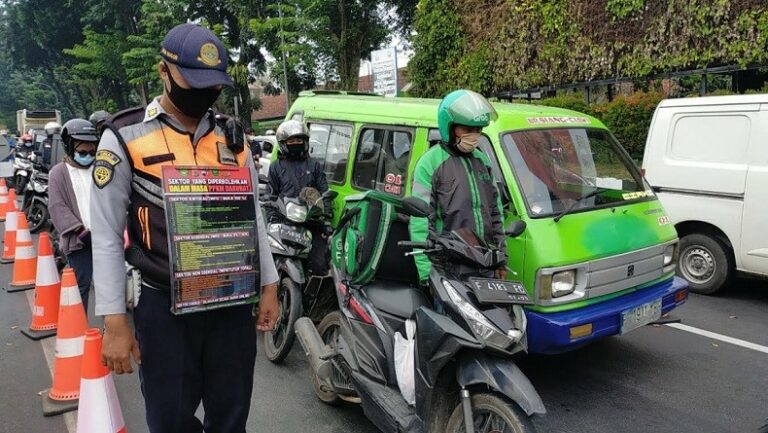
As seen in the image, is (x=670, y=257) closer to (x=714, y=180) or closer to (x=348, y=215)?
(x=714, y=180)

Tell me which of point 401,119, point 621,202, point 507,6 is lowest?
point 621,202

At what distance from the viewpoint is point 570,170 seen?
4410 mm

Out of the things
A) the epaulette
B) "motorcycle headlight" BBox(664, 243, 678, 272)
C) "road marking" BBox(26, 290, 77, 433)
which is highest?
the epaulette

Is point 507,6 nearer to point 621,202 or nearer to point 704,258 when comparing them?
point 704,258

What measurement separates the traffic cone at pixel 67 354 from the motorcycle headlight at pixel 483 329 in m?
2.68

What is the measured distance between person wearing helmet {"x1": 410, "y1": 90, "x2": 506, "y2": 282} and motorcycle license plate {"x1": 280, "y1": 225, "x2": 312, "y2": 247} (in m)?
1.63

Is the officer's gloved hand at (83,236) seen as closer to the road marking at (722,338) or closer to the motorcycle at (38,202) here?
the road marking at (722,338)

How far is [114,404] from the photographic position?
290cm

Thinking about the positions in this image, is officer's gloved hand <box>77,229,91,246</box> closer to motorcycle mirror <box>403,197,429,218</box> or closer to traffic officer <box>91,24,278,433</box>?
traffic officer <box>91,24,278,433</box>

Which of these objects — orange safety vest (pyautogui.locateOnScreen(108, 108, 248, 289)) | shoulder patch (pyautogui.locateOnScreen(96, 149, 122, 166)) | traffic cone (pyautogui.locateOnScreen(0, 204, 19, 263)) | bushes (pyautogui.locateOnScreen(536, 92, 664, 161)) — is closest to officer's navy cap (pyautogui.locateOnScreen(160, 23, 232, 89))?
orange safety vest (pyautogui.locateOnScreen(108, 108, 248, 289))

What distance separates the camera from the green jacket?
3.27 metres

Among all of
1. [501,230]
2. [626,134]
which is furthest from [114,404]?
[626,134]

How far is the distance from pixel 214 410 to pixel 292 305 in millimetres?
2055

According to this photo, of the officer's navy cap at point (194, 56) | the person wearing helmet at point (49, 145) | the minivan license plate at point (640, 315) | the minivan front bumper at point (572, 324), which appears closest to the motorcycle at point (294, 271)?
the minivan front bumper at point (572, 324)
